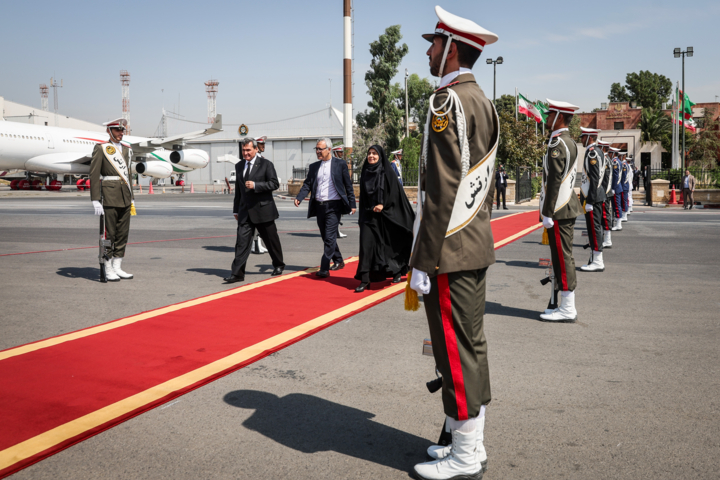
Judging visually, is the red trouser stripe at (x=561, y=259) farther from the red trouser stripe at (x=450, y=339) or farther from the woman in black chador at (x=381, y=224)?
the red trouser stripe at (x=450, y=339)

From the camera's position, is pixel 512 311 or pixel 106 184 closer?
pixel 512 311

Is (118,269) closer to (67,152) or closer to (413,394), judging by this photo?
(413,394)

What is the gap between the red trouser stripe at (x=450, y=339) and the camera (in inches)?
111

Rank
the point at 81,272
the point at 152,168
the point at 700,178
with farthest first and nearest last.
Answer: the point at 152,168 < the point at 700,178 < the point at 81,272

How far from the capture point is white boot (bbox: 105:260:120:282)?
8.12 meters

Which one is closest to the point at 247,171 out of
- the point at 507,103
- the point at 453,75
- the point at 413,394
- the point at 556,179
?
the point at 556,179

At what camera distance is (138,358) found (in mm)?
4684

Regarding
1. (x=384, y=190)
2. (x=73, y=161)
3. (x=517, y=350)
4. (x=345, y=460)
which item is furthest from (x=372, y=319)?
(x=73, y=161)

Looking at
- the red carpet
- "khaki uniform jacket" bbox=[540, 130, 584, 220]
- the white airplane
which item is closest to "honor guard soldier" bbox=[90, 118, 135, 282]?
the red carpet

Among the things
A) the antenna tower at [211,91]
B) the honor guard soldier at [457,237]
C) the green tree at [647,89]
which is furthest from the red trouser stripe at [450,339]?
the antenna tower at [211,91]

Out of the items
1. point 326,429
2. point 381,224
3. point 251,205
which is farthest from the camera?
point 251,205

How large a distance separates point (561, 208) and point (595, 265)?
3.49 m

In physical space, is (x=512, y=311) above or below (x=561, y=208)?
below

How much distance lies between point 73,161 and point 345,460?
126 ft
